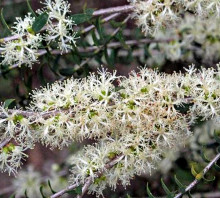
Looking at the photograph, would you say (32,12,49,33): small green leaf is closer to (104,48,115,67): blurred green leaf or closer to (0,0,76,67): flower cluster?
(0,0,76,67): flower cluster

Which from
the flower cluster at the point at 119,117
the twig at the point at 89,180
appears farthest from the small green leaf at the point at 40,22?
the twig at the point at 89,180

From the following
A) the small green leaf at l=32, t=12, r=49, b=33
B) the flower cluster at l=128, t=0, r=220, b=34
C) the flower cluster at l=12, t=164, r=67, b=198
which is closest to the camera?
the small green leaf at l=32, t=12, r=49, b=33

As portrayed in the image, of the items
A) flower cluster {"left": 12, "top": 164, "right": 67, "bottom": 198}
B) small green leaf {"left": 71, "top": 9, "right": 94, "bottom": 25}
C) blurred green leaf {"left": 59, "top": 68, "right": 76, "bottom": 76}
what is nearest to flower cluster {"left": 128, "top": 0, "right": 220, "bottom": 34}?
small green leaf {"left": 71, "top": 9, "right": 94, "bottom": 25}

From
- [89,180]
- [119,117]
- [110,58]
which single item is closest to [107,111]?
[119,117]

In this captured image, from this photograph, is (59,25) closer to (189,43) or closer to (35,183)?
(189,43)

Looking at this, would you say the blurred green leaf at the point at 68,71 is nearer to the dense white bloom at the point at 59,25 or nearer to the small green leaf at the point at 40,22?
the dense white bloom at the point at 59,25

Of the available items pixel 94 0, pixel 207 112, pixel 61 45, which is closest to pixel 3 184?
pixel 94 0

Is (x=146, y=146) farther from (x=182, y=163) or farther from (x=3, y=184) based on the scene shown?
(x=3, y=184)
